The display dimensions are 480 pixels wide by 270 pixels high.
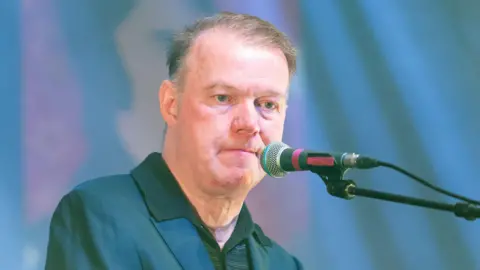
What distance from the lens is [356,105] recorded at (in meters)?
2.38

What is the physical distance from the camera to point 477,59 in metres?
2.35

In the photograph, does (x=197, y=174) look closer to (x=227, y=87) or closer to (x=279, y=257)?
(x=227, y=87)

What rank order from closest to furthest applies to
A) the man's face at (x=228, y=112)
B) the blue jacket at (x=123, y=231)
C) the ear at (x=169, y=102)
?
the blue jacket at (x=123, y=231) < the man's face at (x=228, y=112) < the ear at (x=169, y=102)

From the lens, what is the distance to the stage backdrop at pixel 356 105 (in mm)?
2096

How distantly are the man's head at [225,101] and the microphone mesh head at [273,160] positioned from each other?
0.20 meters

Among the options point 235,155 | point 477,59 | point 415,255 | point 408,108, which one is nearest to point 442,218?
point 415,255

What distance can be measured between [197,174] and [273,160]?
346mm

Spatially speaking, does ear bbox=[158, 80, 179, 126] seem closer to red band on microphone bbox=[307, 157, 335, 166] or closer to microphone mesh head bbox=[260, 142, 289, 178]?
microphone mesh head bbox=[260, 142, 289, 178]

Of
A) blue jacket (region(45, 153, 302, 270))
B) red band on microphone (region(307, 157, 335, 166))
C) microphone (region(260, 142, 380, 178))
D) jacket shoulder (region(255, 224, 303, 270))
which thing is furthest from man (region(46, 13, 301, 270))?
red band on microphone (region(307, 157, 335, 166))

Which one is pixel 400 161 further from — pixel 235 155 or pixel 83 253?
pixel 83 253

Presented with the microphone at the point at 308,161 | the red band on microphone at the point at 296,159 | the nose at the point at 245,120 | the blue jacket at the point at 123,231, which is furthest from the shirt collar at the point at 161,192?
the red band on microphone at the point at 296,159

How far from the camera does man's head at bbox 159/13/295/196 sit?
1.66m

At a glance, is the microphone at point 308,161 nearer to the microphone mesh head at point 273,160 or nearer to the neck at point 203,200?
the microphone mesh head at point 273,160

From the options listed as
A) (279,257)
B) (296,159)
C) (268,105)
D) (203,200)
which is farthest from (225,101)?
(279,257)
